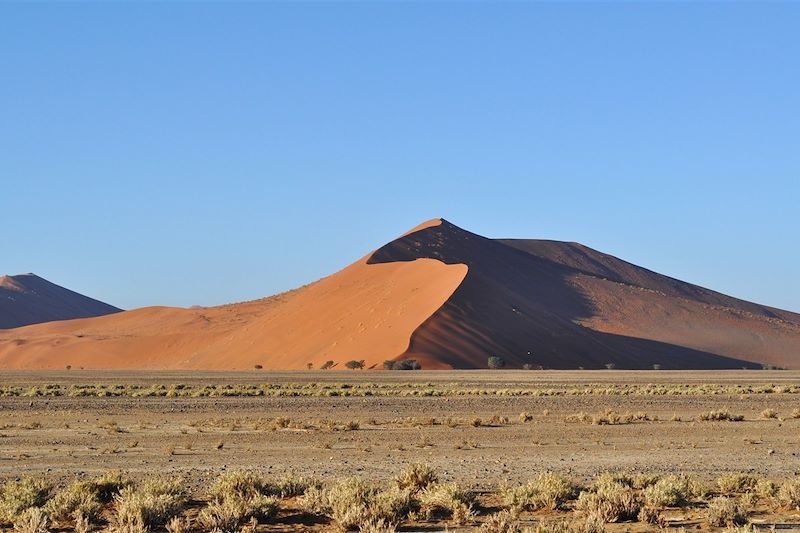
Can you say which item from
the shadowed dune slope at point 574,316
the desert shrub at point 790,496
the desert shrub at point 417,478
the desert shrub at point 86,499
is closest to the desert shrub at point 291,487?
the desert shrub at point 417,478

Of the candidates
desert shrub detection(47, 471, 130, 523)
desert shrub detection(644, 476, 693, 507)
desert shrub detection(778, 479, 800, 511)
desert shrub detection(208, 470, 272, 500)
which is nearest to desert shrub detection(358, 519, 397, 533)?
desert shrub detection(208, 470, 272, 500)

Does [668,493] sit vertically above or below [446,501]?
above

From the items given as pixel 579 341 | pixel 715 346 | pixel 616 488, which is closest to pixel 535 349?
pixel 579 341

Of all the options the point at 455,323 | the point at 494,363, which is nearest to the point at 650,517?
the point at 494,363

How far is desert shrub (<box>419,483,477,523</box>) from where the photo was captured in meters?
12.9

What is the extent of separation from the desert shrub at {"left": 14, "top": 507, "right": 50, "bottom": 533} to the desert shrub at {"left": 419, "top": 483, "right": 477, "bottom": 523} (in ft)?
13.9

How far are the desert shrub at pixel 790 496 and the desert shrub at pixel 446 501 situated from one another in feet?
12.6

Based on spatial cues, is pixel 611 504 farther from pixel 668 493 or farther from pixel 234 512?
pixel 234 512

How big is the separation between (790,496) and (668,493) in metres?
1.53

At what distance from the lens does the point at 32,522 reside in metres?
11.1

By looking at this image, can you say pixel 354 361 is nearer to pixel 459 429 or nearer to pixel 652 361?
pixel 652 361

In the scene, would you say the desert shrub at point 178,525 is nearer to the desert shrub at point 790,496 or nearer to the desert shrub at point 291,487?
the desert shrub at point 291,487

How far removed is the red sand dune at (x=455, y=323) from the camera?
3342 inches

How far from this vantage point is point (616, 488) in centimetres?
1328
